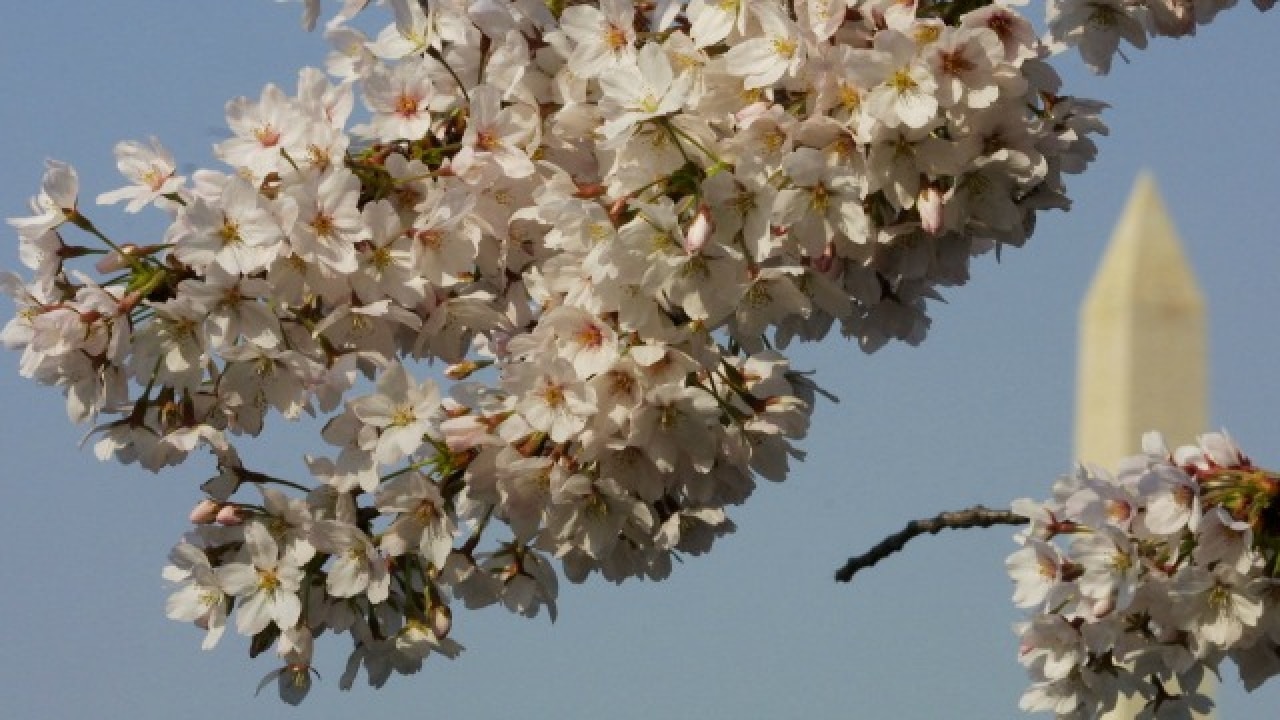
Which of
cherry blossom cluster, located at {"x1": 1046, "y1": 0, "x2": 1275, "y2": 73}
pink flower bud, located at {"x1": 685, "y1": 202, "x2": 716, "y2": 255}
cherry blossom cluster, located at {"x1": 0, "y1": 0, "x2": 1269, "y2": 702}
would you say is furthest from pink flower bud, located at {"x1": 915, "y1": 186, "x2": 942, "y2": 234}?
cherry blossom cluster, located at {"x1": 1046, "y1": 0, "x2": 1275, "y2": 73}

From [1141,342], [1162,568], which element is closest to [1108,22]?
[1162,568]

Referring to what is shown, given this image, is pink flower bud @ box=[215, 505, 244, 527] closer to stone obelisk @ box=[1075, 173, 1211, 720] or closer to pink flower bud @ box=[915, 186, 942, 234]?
pink flower bud @ box=[915, 186, 942, 234]

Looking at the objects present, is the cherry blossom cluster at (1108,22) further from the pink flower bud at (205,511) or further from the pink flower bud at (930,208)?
the pink flower bud at (205,511)

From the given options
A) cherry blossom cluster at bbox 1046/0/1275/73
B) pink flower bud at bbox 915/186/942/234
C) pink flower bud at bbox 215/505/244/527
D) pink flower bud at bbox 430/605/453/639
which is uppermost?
cherry blossom cluster at bbox 1046/0/1275/73

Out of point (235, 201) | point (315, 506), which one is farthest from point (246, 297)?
point (315, 506)

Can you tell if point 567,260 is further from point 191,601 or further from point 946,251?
point 191,601

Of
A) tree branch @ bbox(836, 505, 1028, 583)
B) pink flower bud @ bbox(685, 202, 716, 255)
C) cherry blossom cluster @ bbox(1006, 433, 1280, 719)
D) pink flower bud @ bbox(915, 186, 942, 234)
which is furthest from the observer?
tree branch @ bbox(836, 505, 1028, 583)

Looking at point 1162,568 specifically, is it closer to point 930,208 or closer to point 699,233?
point 930,208
